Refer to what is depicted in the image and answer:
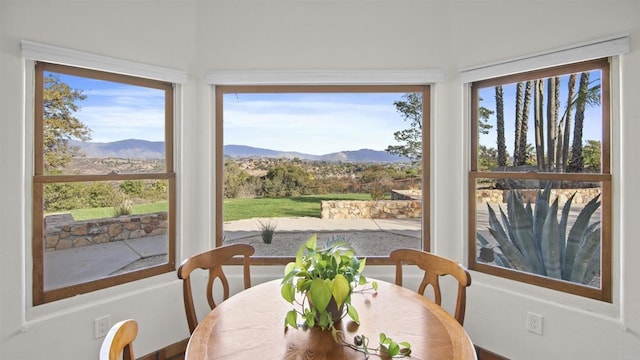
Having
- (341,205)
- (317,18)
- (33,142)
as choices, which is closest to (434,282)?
(341,205)

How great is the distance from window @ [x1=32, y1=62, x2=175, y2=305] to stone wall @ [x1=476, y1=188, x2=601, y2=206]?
2.27 metres

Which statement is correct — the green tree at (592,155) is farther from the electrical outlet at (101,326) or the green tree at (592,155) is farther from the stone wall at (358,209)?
the electrical outlet at (101,326)

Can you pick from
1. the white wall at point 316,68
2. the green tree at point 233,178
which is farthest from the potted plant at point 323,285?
the green tree at point 233,178

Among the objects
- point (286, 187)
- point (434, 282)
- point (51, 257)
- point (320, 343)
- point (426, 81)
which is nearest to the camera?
point (320, 343)

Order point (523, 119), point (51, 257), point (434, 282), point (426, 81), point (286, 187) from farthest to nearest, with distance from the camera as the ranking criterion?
point (286, 187) < point (426, 81) < point (523, 119) < point (51, 257) < point (434, 282)

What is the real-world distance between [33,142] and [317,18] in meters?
1.95

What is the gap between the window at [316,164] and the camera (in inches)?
102

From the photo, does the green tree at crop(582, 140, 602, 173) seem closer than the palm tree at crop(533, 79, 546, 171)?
Yes

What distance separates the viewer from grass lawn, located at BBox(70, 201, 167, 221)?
2.13 metres

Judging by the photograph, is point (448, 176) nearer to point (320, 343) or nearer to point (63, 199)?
point (320, 343)

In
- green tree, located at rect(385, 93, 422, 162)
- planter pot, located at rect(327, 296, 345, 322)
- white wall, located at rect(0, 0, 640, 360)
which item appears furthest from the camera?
green tree, located at rect(385, 93, 422, 162)

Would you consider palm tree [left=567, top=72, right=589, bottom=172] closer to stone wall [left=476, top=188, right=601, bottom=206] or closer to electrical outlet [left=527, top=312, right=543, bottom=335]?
stone wall [left=476, top=188, right=601, bottom=206]

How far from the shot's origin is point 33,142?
6.26ft

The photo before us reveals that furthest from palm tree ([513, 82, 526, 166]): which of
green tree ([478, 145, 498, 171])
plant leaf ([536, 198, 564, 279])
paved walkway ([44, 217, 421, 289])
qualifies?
paved walkway ([44, 217, 421, 289])
